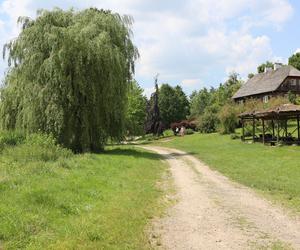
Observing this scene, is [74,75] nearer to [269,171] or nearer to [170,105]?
[269,171]

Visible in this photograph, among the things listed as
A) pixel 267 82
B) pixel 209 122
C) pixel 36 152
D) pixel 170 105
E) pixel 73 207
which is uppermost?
pixel 267 82

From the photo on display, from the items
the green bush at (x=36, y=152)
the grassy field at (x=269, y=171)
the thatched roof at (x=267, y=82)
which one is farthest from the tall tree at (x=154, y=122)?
the green bush at (x=36, y=152)

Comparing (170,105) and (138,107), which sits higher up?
(170,105)

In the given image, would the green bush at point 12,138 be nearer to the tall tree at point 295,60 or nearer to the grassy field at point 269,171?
the grassy field at point 269,171

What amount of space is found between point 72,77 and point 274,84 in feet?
157

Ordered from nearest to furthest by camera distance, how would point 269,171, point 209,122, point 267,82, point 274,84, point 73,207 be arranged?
point 73,207 → point 269,171 → point 209,122 → point 274,84 → point 267,82

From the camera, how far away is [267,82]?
239 feet

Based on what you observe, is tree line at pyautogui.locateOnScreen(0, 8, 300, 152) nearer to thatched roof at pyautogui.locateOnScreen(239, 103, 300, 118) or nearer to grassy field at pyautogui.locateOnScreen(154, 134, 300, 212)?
grassy field at pyautogui.locateOnScreen(154, 134, 300, 212)

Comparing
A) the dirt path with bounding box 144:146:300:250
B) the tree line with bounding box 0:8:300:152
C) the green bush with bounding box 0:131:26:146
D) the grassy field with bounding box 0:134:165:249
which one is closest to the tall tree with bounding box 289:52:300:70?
the tree line with bounding box 0:8:300:152

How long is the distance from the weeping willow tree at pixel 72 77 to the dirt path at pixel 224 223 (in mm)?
15503

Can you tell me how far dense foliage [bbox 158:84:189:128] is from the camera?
89.3 meters

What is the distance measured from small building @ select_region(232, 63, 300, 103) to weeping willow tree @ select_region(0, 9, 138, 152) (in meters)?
42.0

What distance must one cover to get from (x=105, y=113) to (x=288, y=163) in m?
13.0

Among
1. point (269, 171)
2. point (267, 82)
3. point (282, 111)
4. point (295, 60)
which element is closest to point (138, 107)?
point (267, 82)
